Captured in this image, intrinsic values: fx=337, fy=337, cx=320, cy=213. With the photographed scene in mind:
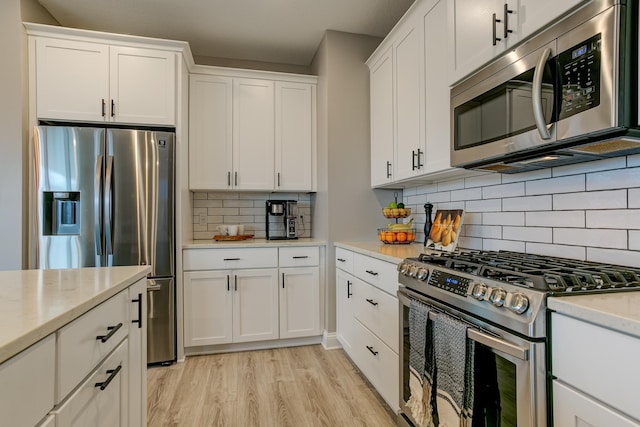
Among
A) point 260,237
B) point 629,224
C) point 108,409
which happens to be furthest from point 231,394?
point 629,224

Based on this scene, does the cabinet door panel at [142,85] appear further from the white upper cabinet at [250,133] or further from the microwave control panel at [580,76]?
the microwave control panel at [580,76]

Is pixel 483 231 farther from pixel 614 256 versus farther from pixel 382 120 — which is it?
pixel 382 120

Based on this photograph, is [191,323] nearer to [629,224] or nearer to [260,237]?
[260,237]

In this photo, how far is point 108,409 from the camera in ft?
3.45

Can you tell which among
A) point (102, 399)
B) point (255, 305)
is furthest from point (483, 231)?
point (102, 399)

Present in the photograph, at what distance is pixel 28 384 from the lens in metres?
0.67

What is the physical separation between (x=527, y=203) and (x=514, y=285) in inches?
35.5

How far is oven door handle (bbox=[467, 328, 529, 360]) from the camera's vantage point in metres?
0.95

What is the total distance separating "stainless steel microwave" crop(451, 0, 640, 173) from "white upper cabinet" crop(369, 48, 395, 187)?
0.99 metres

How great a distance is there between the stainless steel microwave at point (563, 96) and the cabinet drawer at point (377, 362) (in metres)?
1.14

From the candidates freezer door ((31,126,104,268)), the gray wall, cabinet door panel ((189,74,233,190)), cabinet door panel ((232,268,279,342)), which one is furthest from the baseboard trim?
freezer door ((31,126,104,268))

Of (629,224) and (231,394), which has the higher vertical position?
(629,224)

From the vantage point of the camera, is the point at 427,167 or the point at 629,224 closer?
the point at 629,224

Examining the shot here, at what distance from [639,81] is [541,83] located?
0.86 feet
